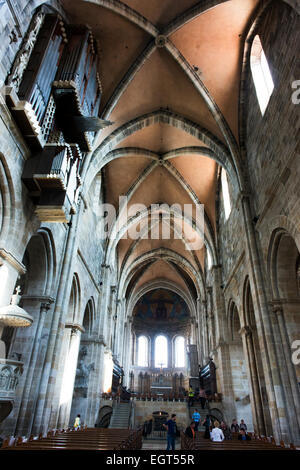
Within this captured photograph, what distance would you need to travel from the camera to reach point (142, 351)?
120ft

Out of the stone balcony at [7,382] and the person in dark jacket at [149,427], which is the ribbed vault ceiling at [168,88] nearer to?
the stone balcony at [7,382]

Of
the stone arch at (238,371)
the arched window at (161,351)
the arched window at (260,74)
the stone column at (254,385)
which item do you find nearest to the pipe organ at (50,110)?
the arched window at (260,74)

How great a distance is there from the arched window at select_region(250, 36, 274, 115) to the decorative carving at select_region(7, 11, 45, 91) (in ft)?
23.6

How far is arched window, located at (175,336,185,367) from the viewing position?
35.9 meters

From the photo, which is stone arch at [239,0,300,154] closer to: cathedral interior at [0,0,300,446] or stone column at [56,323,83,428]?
cathedral interior at [0,0,300,446]

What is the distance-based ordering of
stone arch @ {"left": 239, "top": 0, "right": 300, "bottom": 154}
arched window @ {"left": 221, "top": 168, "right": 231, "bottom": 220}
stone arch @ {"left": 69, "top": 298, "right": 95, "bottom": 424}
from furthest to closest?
arched window @ {"left": 221, "top": 168, "right": 231, "bottom": 220}
stone arch @ {"left": 69, "top": 298, "right": 95, "bottom": 424}
stone arch @ {"left": 239, "top": 0, "right": 300, "bottom": 154}

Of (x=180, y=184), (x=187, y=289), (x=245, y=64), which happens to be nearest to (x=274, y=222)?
(x=245, y=64)

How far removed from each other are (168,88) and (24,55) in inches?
332

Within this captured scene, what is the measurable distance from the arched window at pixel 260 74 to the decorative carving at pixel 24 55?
7.20 metres

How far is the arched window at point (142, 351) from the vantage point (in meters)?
35.8

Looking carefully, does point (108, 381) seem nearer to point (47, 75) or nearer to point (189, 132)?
point (189, 132)

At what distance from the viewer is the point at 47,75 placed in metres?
8.73

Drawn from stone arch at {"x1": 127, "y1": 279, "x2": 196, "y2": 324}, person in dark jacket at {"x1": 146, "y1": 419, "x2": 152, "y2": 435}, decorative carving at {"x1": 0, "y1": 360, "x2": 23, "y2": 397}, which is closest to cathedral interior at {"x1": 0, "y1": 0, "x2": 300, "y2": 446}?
decorative carving at {"x1": 0, "y1": 360, "x2": 23, "y2": 397}
